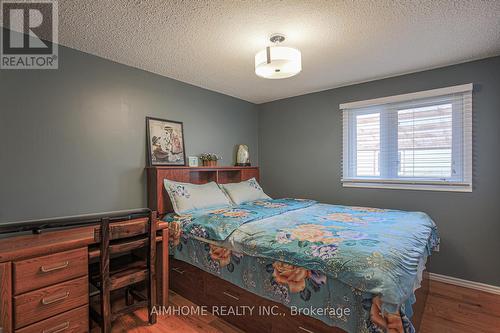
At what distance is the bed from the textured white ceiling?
129 cm

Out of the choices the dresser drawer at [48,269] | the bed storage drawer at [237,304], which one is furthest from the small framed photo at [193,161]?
the dresser drawer at [48,269]

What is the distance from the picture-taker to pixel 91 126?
2.37 metres

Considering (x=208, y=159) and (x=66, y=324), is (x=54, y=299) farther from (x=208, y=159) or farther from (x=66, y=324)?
(x=208, y=159)

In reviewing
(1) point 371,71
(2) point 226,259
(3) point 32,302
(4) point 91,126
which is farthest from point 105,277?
(1) point 371,71

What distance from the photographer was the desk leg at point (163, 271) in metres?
2.15

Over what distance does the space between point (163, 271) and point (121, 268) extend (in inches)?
13.9

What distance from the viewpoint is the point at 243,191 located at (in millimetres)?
3326

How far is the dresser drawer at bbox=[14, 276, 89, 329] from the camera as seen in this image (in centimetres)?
143

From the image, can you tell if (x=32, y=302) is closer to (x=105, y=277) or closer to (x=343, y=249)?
(x=105, y=277)

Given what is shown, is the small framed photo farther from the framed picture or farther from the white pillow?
the white pillow

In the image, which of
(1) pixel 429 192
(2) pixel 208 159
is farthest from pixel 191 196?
(1) pixel 429 192

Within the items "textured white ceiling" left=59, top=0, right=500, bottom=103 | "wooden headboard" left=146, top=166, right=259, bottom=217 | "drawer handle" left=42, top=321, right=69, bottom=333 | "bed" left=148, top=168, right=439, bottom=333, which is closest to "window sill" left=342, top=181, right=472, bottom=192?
"bed" left=148, top=168, right=439, bottom=333

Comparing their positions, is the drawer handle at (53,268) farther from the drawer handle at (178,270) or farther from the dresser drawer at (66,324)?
the drawer handle at (178,270)

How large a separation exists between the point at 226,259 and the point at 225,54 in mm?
1866
